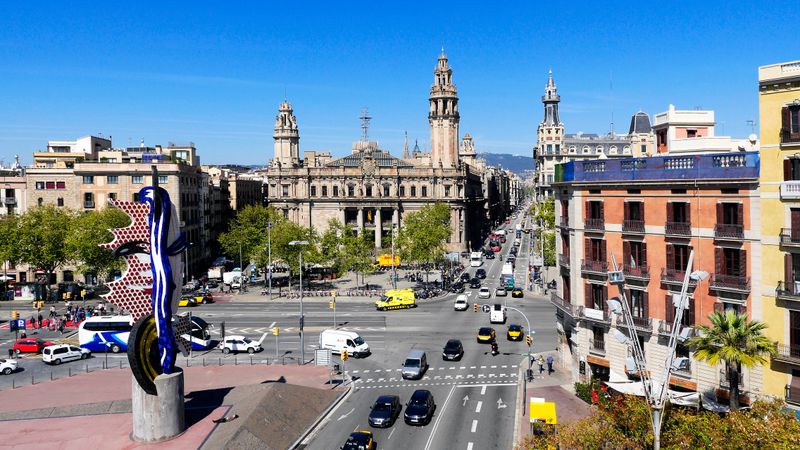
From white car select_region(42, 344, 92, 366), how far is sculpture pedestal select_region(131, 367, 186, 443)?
74.2ft

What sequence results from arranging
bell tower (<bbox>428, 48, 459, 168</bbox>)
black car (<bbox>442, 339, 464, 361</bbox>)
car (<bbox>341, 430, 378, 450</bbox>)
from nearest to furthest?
car (<bbox>341, 430, 378, 450</bbox>), black car (<bbox>442, 339, 464, 361</bbox>), bell tower (<bbox>428, 48, 459, 168</bbox>)

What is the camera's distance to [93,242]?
3068 inches

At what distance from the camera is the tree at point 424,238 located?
309 ft

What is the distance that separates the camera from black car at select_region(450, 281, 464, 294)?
89.3 meters

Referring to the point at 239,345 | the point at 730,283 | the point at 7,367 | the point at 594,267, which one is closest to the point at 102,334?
the point at 7,367

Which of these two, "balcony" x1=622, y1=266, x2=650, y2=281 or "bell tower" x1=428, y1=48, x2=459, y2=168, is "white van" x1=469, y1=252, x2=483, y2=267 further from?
"balcony" x1=622, y1=266, x2=650, y2=281

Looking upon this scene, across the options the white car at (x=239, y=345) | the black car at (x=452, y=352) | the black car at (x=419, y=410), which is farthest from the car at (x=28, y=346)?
the black car at (x=419, y=410)

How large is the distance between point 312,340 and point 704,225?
35.6m

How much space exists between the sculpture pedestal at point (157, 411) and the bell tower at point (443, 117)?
4017 inches

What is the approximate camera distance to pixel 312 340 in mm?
58812

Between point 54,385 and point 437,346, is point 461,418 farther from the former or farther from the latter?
point 54,385

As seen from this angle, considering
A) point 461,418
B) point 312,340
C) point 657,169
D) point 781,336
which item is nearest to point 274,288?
point 312,340

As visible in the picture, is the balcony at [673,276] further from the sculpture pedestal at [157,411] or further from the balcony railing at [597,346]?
the sculpture pedestal at [157,411]

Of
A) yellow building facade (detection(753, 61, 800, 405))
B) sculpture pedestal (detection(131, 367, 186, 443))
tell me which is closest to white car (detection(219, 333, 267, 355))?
sculpture pedestal (detection(131, 367, 186, 443))
